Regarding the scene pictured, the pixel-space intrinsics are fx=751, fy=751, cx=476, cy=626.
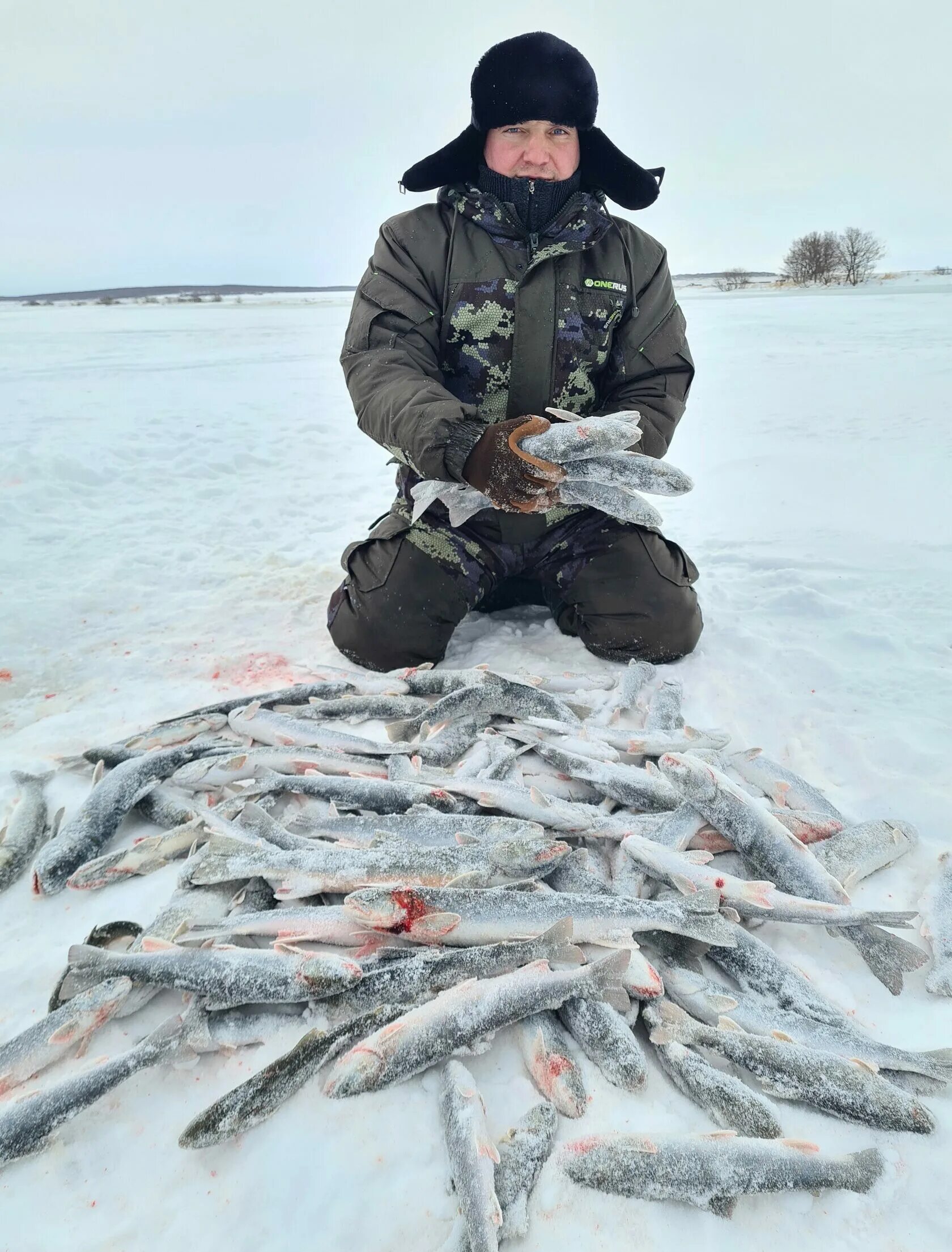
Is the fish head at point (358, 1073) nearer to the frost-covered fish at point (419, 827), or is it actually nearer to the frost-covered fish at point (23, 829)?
the frost-covered fish at point (419, 827)

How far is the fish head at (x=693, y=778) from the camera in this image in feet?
8.58

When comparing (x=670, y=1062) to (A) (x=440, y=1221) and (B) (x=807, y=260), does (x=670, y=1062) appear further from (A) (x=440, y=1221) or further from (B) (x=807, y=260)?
(B) (x=807, y=260)

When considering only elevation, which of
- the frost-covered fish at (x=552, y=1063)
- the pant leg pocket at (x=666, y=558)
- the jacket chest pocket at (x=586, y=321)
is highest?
the jacket chest pocket at (x=586, y=321)

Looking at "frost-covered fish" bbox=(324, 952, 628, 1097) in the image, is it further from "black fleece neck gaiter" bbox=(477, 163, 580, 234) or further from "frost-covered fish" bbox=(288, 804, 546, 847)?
"black fleece neck gaiter" bbox=(477, 163, 580, 234)

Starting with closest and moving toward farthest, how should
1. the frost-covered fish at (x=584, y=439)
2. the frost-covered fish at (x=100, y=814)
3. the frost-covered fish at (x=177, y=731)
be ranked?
the frost-covered fish at (x=100, y=814) → the frost-covered fish at (x=584, y=439) → the frost-covered fish at (x=177, y=731)

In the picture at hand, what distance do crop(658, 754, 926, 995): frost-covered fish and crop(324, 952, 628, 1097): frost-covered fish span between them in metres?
0.73

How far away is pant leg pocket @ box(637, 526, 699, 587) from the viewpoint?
418 cm

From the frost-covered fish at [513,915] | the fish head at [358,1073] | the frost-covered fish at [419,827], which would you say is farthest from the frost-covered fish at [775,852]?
the fish head at [358,1073]

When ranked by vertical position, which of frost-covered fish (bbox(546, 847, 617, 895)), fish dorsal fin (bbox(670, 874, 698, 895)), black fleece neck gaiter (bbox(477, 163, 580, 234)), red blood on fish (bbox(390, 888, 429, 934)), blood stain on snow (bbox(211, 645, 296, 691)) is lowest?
blood stain on snow (bbox(211, 645, 296, 691))

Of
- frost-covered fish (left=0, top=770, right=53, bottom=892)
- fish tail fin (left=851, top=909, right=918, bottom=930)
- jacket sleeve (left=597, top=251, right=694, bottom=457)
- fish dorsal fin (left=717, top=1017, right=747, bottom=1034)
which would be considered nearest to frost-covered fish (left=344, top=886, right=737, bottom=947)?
fish dorsal fin (left=717, top=1017, right=747, bottom=1034)

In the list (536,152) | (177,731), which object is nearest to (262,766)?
(177,731)

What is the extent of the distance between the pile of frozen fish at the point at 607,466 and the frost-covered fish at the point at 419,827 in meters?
1.52

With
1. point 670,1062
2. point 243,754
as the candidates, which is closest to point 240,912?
point 243,754

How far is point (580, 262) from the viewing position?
404 centimetres
